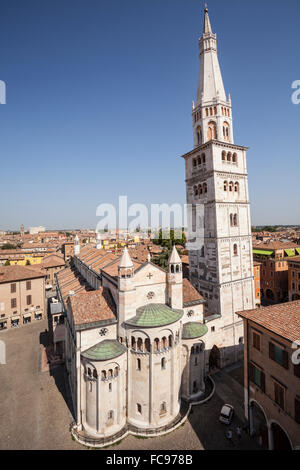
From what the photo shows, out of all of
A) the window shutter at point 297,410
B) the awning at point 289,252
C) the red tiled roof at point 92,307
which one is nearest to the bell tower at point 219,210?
the red tiled roof at point 92,307

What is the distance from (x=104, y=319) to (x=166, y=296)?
22.2ft

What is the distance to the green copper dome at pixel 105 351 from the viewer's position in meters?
19.1

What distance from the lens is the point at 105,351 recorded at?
768 inches

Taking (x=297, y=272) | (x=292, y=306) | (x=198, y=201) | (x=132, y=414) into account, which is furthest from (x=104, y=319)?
(x=297, y=272)

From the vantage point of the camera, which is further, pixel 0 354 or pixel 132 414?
pixel 0 354

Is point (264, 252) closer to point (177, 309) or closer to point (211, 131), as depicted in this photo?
point (211, 131)

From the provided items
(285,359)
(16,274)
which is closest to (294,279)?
(285,359)

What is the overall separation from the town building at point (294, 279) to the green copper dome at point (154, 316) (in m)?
36.7

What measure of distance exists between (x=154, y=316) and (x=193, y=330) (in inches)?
249

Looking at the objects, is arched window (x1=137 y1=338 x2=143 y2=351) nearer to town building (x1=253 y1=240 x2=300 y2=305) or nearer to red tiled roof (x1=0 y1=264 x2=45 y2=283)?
red tiled roof (x1=0 y1=264 x2=45 y2=283)

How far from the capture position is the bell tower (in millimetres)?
27922

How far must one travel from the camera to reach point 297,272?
46906 mm

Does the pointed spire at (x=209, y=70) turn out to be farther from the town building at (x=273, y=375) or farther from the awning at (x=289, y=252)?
the awning at (x=289, y=252)
